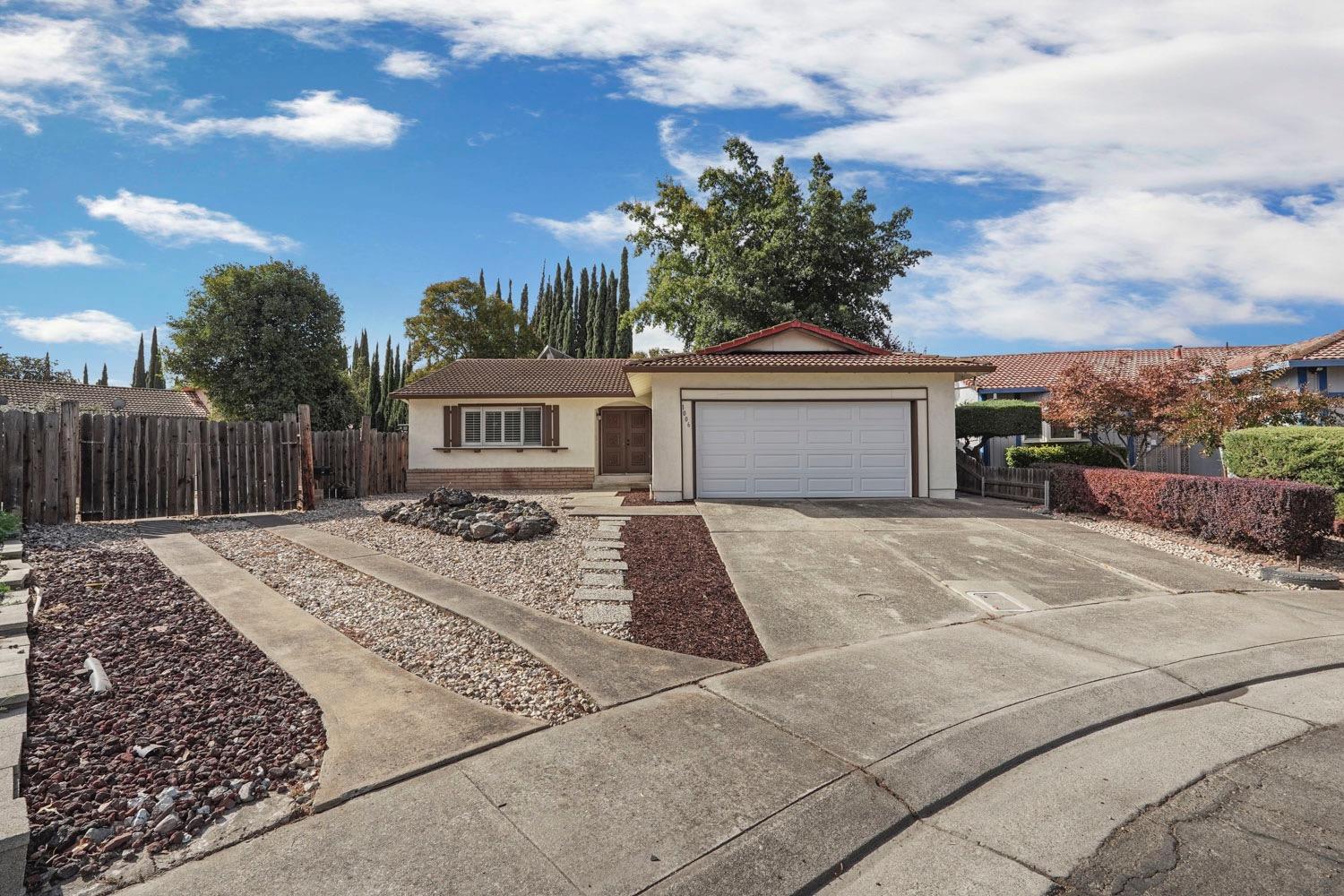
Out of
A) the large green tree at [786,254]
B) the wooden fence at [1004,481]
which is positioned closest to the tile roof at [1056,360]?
the large green tree at [786,254]

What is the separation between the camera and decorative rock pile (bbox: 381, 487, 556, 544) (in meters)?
9.26

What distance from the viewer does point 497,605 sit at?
19.7ft

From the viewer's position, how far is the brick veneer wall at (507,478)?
18625 millimetres

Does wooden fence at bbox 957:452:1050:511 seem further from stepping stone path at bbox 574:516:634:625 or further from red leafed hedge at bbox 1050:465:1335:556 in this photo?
stepping stone path at bbox 574:516:634:625

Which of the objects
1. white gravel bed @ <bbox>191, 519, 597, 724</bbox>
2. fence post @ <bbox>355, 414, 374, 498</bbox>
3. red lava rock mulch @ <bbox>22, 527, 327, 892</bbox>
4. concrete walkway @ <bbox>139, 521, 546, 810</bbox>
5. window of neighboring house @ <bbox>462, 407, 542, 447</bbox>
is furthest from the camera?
window of neighboring house @ <bbox>462, 407, 542, 447</bbox>

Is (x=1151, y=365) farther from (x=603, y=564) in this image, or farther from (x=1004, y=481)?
(x=603, y=564)

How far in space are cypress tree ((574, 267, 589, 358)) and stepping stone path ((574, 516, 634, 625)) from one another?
36.0 meters

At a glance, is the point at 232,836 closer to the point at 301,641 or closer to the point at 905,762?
the point at 301,641

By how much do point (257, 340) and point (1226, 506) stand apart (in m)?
26.9

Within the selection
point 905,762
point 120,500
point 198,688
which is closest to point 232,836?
point 198,688

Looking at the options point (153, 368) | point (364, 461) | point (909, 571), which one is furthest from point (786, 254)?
point (153, 368)

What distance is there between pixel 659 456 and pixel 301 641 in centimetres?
921

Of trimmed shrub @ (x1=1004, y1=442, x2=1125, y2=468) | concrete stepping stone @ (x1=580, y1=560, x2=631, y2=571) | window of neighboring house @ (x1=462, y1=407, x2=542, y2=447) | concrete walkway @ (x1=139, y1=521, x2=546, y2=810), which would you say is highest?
window of neighboring house @ (x1=462, y1=407, x2=542, y2=447)

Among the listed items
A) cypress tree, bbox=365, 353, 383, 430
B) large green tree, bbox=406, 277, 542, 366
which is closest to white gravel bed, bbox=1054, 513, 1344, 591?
large green tree, bbox=406, 277, 542, 366
